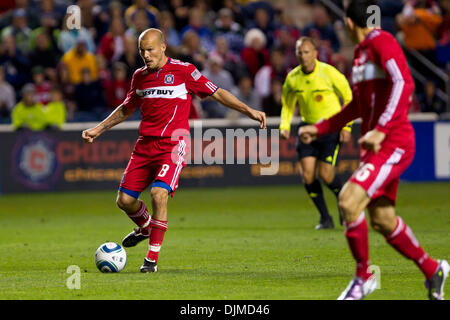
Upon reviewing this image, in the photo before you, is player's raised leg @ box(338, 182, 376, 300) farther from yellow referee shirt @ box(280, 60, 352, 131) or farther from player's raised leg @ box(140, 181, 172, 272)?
yellow referee shirt @ box(280, 60, 352, 131)

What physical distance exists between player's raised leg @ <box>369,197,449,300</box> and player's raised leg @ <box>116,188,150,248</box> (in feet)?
10.1

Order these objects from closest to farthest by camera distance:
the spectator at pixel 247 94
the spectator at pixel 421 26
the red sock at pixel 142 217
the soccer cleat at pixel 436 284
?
the soccer cleat at pixel 436 284, the red sock at pixel 142 217, the spectator at pixel 247 94, the spectator at pixel 421 26

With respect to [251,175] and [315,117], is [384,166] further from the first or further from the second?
[251,175]

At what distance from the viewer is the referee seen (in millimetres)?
12227

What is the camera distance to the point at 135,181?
9.05 m

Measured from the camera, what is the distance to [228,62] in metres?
21.0

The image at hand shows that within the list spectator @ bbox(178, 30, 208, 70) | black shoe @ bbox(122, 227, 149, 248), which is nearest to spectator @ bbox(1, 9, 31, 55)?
spectator @ bbox(178, 30, 208, 70)

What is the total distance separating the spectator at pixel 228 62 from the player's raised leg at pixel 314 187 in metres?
8.69

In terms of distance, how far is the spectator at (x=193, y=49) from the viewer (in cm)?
1986

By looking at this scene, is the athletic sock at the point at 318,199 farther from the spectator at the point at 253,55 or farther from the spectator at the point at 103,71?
the spectator at the point at 253,55

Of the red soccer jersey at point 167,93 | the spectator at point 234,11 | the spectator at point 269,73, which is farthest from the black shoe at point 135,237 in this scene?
the spectator at point 234,11

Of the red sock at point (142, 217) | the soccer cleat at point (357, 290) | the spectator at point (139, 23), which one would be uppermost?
the spectator at point (139, 23)

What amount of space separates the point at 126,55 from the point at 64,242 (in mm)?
9234
